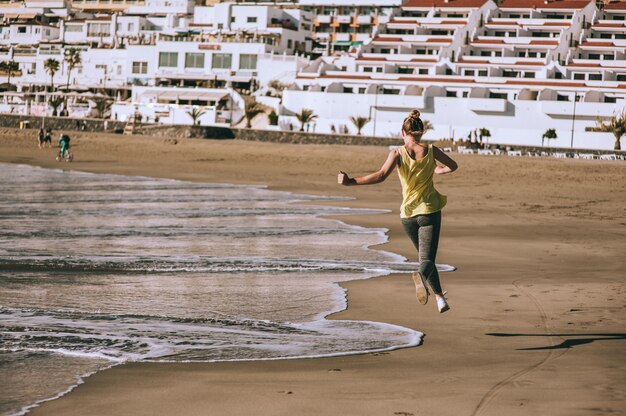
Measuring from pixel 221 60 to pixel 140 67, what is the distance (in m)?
8.46

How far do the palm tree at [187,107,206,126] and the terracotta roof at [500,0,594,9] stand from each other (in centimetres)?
3166

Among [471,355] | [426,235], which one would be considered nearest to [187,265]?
[426,235]

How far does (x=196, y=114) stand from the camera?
243 feet

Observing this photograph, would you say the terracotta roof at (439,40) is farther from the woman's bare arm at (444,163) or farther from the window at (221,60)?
the woman's bare arm at (444,163)

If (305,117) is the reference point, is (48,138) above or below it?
below

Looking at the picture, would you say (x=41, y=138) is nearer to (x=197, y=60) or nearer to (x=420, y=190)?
(x=197, y=60)

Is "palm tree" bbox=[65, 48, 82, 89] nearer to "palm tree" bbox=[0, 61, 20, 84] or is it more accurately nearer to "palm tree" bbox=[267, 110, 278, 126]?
"palm tree" bbox=[0, 61, 20, 84]

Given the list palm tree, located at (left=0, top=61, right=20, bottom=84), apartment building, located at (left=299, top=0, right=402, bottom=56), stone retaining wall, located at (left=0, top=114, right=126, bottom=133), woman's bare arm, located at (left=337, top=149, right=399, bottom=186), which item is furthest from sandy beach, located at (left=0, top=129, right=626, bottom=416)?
apartment building, located at (left=299, top=0, right=402, bottom=56)

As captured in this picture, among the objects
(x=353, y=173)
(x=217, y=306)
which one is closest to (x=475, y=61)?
(x=353, y=173)

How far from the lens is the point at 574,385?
19.2 ft

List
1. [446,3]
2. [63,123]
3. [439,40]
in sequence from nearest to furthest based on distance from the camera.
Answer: [63,123], [439,40], [446,3]

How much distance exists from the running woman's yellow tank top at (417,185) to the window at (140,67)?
85.1 m

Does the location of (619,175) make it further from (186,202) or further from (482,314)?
(482,314)

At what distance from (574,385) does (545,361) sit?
0.82 m
